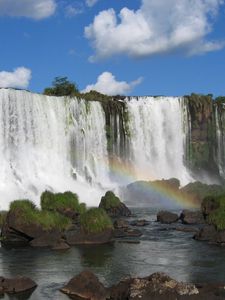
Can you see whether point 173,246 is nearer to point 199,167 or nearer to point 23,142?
point 23,142

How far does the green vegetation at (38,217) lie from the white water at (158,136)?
3132 cm

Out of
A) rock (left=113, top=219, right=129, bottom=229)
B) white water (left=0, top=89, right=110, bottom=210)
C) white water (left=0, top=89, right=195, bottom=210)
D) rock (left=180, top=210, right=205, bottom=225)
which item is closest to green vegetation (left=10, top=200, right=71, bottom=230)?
rock (left=113, top=219, right=129, bottom=229)

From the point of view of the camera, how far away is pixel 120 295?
17.5 m

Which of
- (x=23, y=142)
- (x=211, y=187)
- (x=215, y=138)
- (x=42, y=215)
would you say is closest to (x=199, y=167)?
(x=215, y=138)

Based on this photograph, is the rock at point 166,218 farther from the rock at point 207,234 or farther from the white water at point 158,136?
the white water at point 158,136

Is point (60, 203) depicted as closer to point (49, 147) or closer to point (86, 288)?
point (86, 288)

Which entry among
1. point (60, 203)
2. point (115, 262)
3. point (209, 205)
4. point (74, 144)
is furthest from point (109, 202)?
point (115, 262)

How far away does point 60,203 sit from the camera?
3600 cm

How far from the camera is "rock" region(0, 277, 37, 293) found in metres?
19.2

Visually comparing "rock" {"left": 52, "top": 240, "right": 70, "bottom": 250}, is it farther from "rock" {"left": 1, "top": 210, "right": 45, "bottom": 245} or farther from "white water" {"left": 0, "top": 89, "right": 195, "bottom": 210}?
"white water" {"left": 0, "top": 89, "right": 195, "bottom": 210}

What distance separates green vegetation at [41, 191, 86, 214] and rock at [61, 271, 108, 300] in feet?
55.0

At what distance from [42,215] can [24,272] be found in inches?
273

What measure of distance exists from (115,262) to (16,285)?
5.95 m

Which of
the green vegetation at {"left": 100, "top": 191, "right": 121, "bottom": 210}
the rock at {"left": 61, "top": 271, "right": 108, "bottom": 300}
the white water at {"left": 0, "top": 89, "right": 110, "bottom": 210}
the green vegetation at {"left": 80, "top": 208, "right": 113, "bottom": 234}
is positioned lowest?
the rock at {"left": 61, "top": 271, "right": 108, "bottom": 300}
